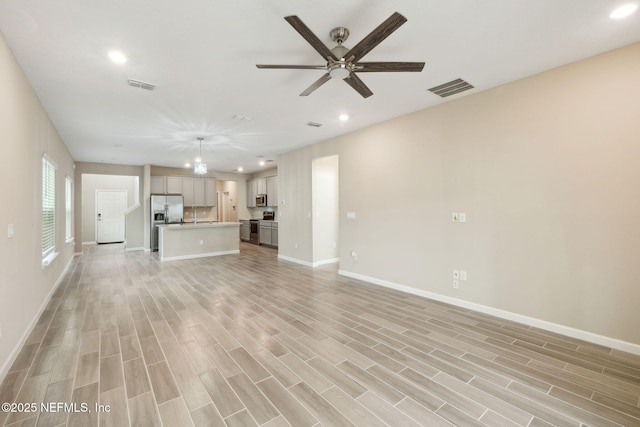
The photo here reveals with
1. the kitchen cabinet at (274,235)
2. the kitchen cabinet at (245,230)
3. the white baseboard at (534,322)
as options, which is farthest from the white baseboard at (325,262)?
the kitchen cabinet at (245,230)

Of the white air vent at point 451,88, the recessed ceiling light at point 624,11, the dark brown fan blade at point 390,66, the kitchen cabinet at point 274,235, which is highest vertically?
the white air vent at point 451,88

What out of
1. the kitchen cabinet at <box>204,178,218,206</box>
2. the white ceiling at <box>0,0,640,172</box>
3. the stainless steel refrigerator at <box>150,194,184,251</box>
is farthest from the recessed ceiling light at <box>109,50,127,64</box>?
the kitchen cabinet at <box>204,178,218,206</box>

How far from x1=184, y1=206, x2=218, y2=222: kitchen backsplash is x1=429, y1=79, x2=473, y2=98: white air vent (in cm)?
895

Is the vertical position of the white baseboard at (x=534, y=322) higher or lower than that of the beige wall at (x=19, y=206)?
lower

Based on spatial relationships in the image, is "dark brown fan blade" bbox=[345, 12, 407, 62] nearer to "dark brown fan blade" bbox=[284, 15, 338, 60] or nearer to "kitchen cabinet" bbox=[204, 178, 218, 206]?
"dark brown fan blade" bbox=[284, 15, 338, 60]

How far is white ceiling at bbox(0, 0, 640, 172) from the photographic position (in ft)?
6.72

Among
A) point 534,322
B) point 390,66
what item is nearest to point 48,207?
point 390,66

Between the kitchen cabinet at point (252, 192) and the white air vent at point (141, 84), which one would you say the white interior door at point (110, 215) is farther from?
the white air vent at point (141, 84)

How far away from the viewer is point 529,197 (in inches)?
124

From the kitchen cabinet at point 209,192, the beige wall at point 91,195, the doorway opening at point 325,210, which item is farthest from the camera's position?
the beige wall at point 91,195

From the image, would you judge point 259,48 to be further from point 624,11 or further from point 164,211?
point 164,211

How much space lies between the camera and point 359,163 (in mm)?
5172

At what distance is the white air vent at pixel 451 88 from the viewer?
3266 mm

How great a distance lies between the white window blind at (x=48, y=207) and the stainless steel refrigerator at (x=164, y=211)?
13.4ft
